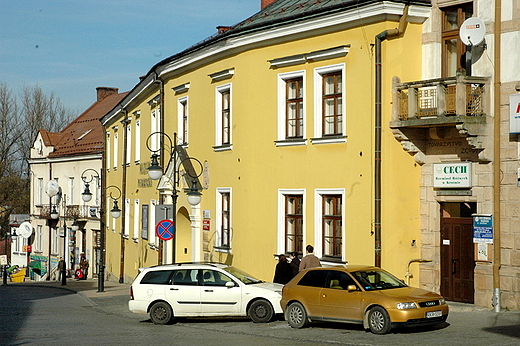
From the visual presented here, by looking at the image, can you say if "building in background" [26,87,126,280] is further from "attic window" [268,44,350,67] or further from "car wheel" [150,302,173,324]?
"car wheel" [150,302,173,324]

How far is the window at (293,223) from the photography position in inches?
895

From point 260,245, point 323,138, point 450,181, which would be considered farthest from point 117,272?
point 450,181

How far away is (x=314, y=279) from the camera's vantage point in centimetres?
1725

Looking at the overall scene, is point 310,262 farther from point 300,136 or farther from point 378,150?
point 300,136

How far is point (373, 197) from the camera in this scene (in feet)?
66.4

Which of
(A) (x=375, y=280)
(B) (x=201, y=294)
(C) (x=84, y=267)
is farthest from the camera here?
(C) (x=84, y=267)

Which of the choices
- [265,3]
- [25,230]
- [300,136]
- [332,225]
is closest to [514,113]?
[332,225]

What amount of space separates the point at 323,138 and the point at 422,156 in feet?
9.68

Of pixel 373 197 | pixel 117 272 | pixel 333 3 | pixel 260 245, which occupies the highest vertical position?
pixel 333 3

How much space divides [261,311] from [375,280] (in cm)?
356

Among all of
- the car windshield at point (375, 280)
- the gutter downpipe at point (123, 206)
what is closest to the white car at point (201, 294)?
the car windshield at point (375, 280)

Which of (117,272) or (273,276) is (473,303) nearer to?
(273,276)

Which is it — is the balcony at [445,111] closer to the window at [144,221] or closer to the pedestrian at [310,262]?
the pedestrian at [310,262]

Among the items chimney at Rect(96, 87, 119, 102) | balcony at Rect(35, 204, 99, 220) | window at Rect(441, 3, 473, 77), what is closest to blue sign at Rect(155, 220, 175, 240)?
window at Rect(441, 3, 473, 77)
